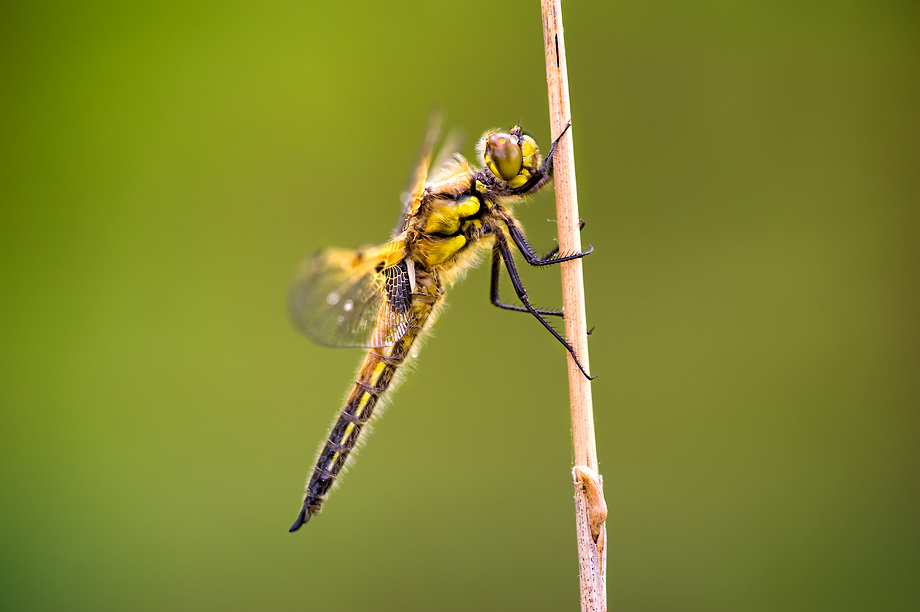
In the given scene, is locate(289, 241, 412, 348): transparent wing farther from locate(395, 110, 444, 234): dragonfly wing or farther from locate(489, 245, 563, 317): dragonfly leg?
locate(489, 245, 563, 317): dragonfly leg

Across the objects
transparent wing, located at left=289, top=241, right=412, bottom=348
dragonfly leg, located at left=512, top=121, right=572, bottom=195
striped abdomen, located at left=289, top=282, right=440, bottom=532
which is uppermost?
dragonfly leg, located at left=512, top=121, right=572, bottom=195

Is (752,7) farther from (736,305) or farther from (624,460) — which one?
(624,460)

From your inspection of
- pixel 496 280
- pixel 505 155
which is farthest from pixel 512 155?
pixel 496 280

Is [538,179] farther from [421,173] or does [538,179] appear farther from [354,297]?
[354,297]

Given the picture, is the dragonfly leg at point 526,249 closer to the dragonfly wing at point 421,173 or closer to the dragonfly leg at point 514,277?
the dragonfly leg at point 514,277

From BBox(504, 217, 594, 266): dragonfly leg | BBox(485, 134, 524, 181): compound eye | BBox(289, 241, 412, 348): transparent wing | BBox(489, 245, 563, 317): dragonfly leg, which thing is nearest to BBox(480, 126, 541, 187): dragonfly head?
BBox(485, 134, 524, 181): compound eye

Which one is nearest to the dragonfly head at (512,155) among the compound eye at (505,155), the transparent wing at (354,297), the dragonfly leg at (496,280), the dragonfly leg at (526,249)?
the compound eye at (505,155)
